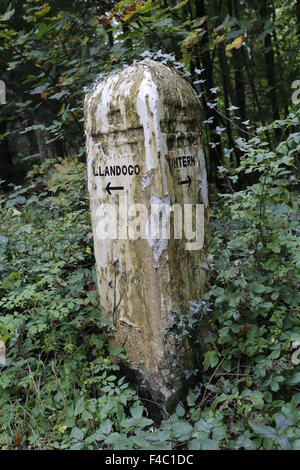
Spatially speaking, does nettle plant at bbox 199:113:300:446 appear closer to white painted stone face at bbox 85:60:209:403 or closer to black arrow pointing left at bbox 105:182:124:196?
white painted stone face at bbox 85:60:209:403

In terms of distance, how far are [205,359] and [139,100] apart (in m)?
1.75

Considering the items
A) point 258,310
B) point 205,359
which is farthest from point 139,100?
point 205,359

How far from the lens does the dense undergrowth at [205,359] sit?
88.8 inches

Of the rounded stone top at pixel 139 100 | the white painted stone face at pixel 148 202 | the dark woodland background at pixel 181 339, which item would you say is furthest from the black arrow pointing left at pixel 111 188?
the dark woodland background at pixel 181 339

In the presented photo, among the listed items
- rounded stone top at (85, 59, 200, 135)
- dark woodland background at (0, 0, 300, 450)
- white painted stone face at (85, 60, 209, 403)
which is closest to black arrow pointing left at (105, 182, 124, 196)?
white painted stone face at (85, 60, 209, 403)

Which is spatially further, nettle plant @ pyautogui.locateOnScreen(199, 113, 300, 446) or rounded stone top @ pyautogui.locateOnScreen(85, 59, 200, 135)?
rounded stone top @ pyautogui.locateOnScreen(85, 59, 200, 135)

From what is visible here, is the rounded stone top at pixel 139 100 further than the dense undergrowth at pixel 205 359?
Yes

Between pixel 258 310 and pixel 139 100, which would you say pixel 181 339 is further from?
pixel 139 100

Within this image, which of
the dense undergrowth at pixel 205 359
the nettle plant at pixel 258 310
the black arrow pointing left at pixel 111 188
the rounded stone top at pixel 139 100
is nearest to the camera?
the dense undergrowth at pixel 205 359

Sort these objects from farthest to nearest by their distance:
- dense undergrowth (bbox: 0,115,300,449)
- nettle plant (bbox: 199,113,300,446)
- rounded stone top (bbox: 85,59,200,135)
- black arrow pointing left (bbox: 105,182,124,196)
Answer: black arrow pointing left (bbox: 105,182,124,196)
rounded stone top (bbox: 85,59,200,135)
nettle plant (bbox: 199,113,300,446)
dense undergrowth (bbox: 0,115,300,449)

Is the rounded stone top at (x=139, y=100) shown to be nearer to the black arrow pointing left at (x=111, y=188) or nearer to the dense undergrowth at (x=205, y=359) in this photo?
the black arrow pointing left at (x=111, y=188)

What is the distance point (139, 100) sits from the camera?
2.64 metres

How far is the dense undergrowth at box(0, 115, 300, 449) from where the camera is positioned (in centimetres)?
226

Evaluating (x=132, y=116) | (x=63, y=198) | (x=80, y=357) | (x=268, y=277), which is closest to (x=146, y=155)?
(x=132, y=116)
